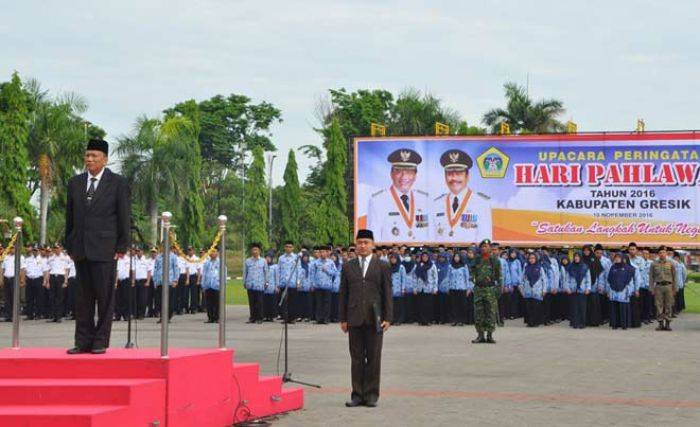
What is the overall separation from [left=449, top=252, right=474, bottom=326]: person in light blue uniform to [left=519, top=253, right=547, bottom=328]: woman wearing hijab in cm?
142

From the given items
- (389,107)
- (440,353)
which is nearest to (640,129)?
(440,353)

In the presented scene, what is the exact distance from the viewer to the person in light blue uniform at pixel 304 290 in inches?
1169

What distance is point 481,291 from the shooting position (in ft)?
73.6

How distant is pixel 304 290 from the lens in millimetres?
29969

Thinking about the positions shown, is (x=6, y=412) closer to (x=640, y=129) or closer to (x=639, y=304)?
(x=639, y=304)

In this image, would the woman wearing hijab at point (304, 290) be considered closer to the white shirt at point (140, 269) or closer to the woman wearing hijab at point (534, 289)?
the white shirt at point (140, 269)

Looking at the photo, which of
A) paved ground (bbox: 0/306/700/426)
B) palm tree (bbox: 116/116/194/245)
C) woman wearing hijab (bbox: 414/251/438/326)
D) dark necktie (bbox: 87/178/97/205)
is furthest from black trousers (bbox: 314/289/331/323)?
palm tree (bbox: 116/116/194/245)

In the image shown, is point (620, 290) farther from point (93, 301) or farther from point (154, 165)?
point (154, 165)

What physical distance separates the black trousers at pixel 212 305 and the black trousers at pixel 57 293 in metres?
3.56

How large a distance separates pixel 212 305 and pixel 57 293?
3.83 metres

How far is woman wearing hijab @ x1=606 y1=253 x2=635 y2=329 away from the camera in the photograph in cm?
2692

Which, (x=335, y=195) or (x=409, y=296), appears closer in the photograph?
(x=409, y=296)

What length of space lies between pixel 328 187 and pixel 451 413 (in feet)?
165

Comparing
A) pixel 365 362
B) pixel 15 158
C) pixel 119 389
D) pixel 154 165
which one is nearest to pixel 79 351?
pixel 119 389
